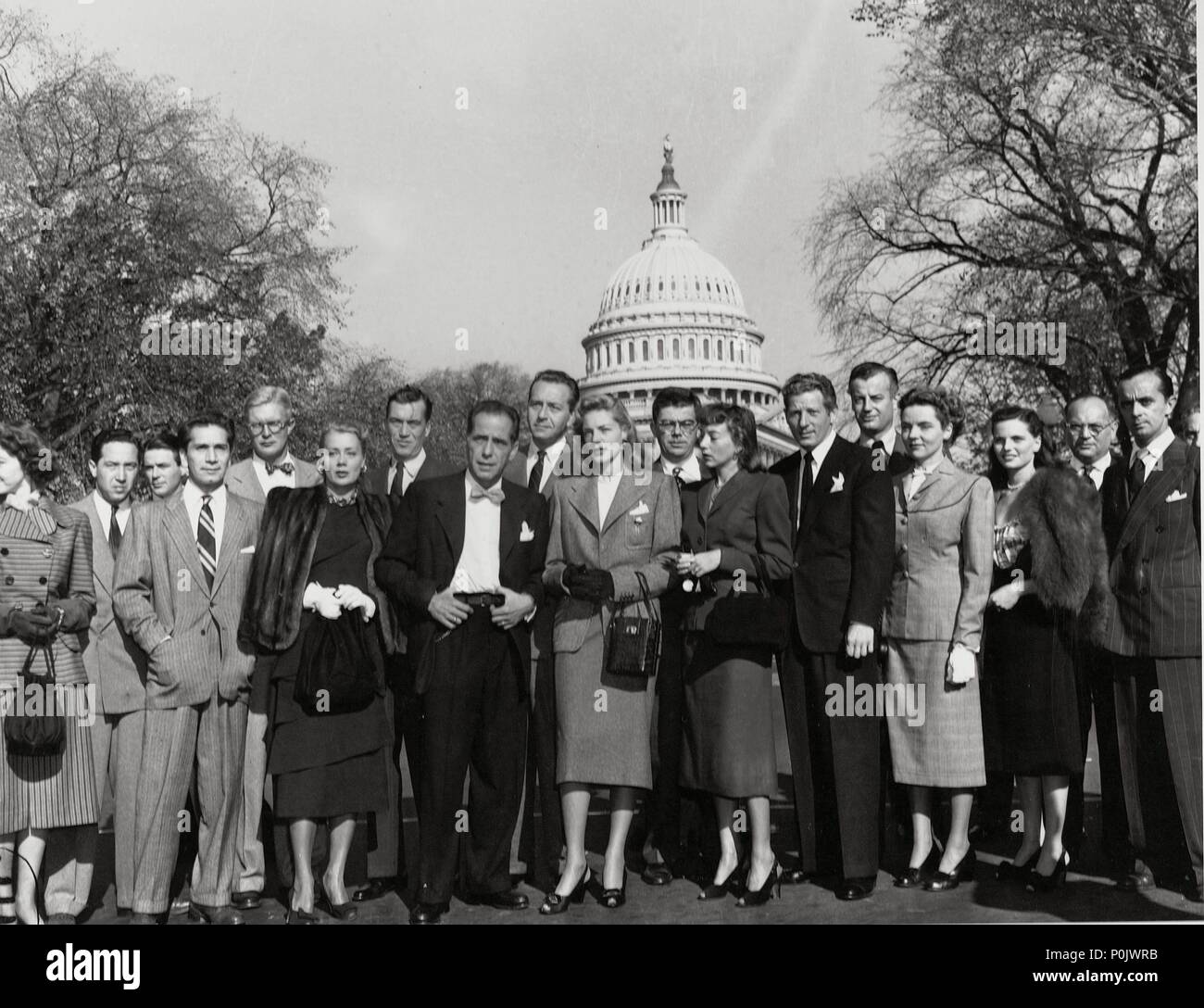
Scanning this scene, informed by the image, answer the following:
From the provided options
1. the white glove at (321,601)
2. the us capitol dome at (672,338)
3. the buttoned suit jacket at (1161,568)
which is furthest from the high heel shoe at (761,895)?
the us capitol dome at (672,338)

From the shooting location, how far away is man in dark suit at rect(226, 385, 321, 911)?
19.8 feet

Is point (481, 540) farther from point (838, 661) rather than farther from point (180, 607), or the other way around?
point (838, 661)

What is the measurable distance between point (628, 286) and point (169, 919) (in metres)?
30.3

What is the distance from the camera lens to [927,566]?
6148mm

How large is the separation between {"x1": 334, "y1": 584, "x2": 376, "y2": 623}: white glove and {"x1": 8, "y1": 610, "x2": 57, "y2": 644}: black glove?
1.21 metres

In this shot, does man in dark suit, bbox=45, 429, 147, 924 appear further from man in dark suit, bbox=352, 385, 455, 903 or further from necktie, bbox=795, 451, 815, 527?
necktie, bbox=795, 451, 815, 527

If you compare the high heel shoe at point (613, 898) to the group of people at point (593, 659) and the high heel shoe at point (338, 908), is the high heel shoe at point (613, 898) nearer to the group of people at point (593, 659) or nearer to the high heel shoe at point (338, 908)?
the group of people at point (593, 659)

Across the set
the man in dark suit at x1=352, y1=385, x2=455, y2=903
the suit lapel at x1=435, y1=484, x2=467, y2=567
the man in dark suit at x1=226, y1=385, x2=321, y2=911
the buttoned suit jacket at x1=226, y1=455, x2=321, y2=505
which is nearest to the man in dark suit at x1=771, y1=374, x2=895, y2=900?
the suit lapel at x1=435, y1=484, x2=467, y2=567

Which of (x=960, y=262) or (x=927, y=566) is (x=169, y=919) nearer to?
(x=927, y=566)

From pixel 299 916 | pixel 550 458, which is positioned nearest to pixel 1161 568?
pixel 550 458

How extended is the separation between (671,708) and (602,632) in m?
0.58

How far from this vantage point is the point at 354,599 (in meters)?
5.85
